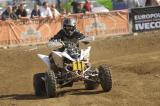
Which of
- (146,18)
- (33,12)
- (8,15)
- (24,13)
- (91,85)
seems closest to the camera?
(91,85)

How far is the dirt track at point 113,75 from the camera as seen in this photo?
9398 mm

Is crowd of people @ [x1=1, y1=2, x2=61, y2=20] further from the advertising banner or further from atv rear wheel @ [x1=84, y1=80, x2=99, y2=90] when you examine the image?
atv rear wheel @ [x1=84, y1=80, x2=99, y2=90]

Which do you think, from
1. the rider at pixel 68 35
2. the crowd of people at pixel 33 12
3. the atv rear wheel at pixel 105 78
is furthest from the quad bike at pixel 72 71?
the crowd of people at pixel 33 12

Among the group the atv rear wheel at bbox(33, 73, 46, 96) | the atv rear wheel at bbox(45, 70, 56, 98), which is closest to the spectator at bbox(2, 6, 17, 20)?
the atv rear wheel at bbox(33, 73, 46, 96)

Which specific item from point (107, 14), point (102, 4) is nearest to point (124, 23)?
point (107, 14)

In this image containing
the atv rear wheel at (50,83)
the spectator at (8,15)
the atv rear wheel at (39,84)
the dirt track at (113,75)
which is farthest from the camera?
the spectator at (8,15)

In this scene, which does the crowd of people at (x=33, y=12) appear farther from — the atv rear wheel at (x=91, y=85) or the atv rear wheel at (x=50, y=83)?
the atv rear wheel at (x=50, y=83)

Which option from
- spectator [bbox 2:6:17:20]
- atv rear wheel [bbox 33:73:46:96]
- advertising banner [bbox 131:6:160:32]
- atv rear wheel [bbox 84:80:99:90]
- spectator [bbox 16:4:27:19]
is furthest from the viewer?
advertising banner [bbox 131:6:160:32]

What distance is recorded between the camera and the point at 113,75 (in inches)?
504

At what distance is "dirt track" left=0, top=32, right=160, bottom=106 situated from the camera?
9398 millimetres

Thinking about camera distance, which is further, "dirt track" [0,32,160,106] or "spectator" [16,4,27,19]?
"spectator" [16,4,27,19]

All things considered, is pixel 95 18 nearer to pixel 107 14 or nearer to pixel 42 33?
pixel 107 14

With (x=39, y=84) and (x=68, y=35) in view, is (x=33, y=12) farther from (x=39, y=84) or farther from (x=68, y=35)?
(x=39, y=84)

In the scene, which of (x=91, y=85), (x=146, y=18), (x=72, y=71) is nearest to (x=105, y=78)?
(x=72, y=71)
